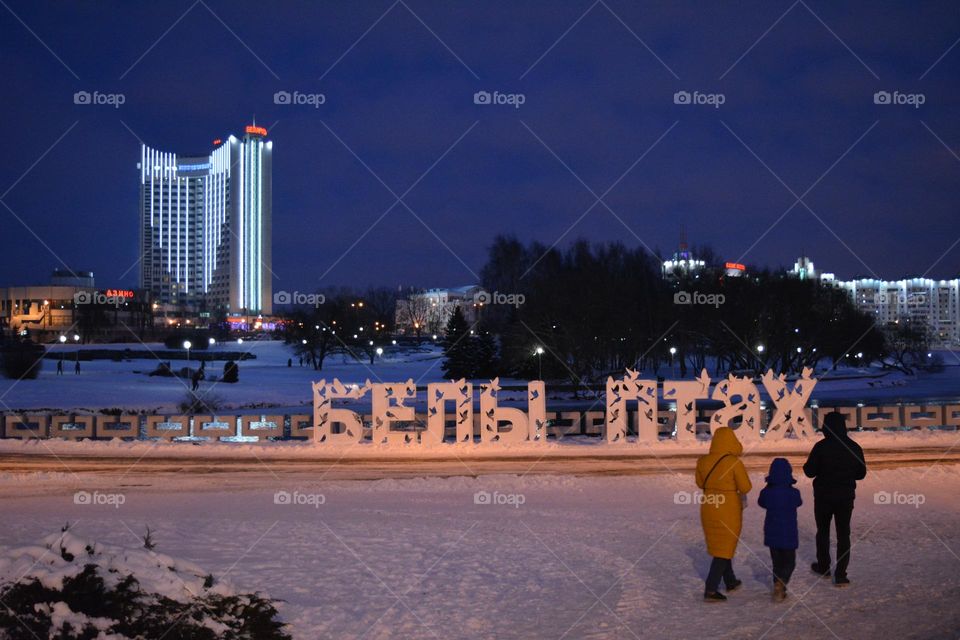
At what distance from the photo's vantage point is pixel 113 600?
7355 millimetres

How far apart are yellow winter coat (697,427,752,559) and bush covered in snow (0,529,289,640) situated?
4.58 m

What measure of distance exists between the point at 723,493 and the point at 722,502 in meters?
0.10

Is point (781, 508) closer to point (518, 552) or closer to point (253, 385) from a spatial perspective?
point (518, 552)

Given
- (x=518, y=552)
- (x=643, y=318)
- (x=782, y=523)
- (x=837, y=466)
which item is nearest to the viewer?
(x=782, y=523)

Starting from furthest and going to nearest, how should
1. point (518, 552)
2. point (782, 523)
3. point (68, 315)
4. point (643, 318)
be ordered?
point (68, 315) → point (643, 318) → point (518, 552) → point (782, 523)

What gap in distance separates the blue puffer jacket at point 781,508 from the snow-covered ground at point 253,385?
38.1 meters

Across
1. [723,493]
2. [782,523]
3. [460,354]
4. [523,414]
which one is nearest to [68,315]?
[460,354]

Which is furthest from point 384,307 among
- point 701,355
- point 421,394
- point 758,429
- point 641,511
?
point 641,511

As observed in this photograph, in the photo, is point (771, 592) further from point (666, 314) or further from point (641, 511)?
point (666, 314)

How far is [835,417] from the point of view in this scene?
9.98 meters

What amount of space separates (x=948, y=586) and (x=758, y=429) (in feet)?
50.1

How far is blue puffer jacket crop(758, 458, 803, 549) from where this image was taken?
370 inches

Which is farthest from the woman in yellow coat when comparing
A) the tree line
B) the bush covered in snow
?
the tree line

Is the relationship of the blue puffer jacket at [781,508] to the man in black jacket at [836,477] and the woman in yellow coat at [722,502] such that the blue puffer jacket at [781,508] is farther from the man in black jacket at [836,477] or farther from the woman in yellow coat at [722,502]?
the man in black jacket at [836,477]
